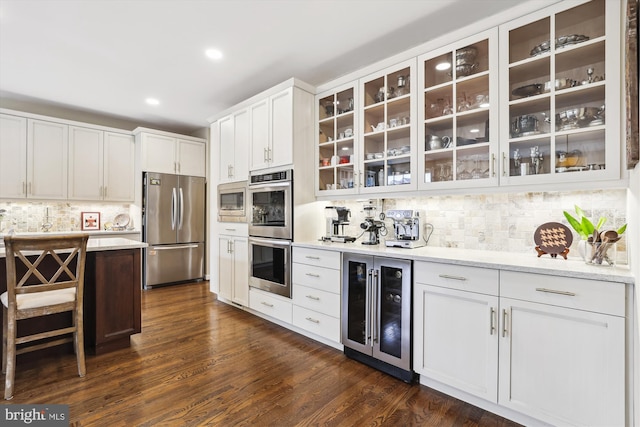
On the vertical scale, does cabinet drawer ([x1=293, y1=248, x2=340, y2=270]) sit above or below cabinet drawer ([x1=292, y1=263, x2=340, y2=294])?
above

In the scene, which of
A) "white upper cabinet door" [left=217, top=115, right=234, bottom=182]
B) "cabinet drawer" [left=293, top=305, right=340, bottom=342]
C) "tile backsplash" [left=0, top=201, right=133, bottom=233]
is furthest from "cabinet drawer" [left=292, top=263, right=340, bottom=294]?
"tile backsplash" [left=0, top=201, right=133, bottom=233]

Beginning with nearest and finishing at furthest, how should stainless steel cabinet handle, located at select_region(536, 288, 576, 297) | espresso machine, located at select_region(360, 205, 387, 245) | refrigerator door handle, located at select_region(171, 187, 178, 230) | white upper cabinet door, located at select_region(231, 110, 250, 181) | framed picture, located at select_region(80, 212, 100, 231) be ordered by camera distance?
1. stainless steel cabinet handle, located at select_region(536, 288, 576, 297)
2. espresso machine, located at select_region(360, 205, 387, 245)
3. white upper cabinet door, located at select_region(231, 110, 250, 181)
4. framed picture, located at select_region(80, 212, 100, 231)
5. refrigerator door handle, located at select_region(171, 187, 178, 230)

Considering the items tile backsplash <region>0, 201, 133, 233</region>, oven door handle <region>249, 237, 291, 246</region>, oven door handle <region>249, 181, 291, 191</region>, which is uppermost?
oven door handle <region>249, 181, 291, 191</region>

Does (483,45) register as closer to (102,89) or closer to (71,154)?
(102,89)

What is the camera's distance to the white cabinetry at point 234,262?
374 cm

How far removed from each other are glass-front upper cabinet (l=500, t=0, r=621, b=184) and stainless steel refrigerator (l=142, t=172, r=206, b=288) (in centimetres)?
478

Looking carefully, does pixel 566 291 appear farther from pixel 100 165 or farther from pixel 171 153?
pixel 100 165

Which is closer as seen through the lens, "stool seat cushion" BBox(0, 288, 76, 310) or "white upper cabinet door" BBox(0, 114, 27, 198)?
"stool seat cushion" BBox(0, 288, 76, 310)

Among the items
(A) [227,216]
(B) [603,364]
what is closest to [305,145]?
(A) [227,216]

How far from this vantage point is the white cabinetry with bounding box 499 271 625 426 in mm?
1469

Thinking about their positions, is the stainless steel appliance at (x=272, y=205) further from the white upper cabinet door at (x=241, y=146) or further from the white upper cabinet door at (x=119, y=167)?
the white upper cabinet door at (x=119, y=167)

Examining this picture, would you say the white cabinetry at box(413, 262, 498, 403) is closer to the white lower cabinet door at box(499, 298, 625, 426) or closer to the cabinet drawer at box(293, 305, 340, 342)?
the white lower cabinet door at box(499, 298, 625, 426)

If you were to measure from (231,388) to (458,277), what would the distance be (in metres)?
1.71

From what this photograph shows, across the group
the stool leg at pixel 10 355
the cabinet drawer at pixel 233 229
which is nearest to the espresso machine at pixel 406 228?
the cabinet drawer at pixel 233 229
